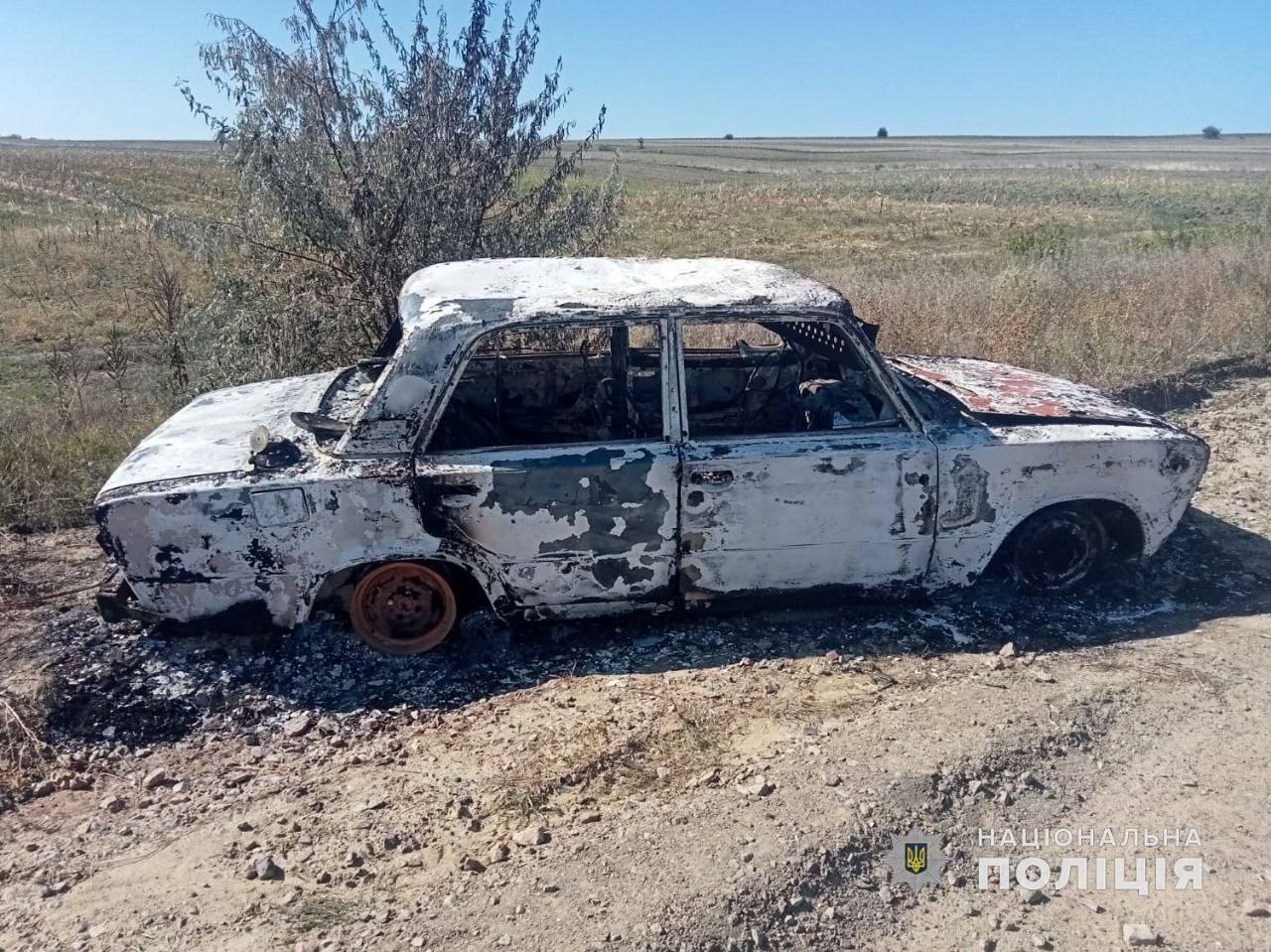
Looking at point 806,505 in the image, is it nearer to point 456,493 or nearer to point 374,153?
point 456,493

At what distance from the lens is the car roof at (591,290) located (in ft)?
11.9

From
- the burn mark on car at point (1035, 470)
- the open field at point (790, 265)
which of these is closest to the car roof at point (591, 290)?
the burn mark on car at point (1035, 470)

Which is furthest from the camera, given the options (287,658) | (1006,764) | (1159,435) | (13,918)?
(1159,435)

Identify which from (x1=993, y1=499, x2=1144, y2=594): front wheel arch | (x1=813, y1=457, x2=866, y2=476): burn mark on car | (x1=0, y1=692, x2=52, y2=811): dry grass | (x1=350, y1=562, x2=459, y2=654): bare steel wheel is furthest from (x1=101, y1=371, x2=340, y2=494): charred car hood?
(x1=993, y1=499, x2=1144, y2=594): front wheel arch

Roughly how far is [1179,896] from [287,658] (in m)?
3.32

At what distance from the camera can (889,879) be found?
2.64 metres

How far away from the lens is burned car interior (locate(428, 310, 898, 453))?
3.97m

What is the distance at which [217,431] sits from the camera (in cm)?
400

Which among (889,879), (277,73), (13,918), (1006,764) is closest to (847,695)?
(1006,764)

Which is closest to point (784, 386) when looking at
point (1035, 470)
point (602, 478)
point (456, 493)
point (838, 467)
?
point (838, 467)

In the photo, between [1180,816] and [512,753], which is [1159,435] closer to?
[1180,816]

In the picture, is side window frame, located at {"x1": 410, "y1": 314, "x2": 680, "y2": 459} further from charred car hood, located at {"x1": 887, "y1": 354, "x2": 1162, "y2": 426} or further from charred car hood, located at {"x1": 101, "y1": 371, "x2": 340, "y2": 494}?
charred car hood, located at {"x1": 887, "y1": 354, "x2": 1162, "y2": 426}

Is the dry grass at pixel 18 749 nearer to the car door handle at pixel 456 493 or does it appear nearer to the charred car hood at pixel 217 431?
the charred car hood at pixel 217 431

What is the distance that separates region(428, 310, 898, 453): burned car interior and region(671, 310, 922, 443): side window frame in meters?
0.04
